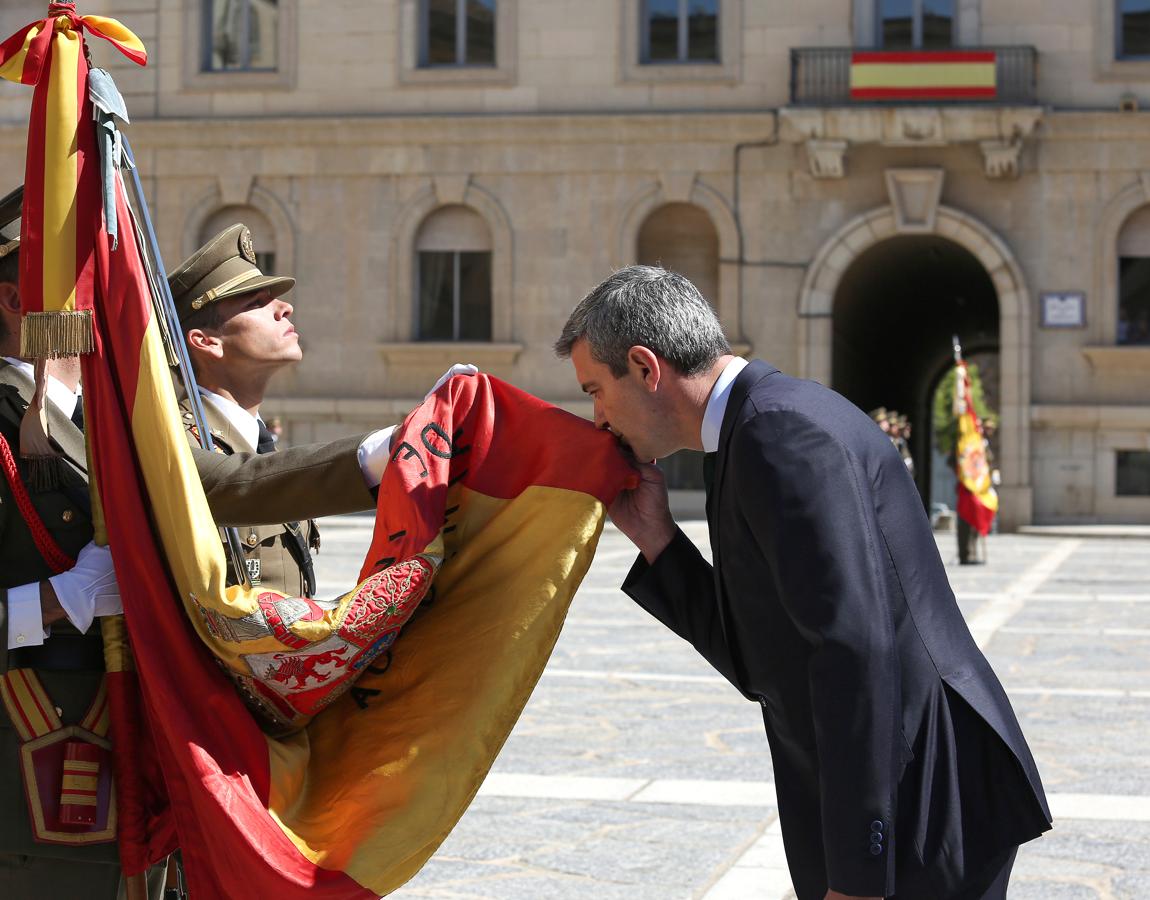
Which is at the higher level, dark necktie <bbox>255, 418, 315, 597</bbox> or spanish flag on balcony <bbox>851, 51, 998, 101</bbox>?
spanish flag on balcony <bbox>851, 51, 998, 101</bbox>

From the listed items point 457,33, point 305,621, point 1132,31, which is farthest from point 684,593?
point 457,33

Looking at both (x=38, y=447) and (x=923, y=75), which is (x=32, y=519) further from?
(x=923, y=75)

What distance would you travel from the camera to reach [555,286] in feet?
89.6

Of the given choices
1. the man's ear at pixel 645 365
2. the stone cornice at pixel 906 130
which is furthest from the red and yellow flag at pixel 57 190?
the stone cornice at pixel 906 130

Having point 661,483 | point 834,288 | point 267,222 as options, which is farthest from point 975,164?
point 661,483

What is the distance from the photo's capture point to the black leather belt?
3414mm

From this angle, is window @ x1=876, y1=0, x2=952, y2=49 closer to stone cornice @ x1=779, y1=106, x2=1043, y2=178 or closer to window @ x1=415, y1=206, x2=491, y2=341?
stone cornice @ x1=779, y1=106, x2=1043, y2=178

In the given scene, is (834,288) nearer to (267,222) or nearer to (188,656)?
(267,222)

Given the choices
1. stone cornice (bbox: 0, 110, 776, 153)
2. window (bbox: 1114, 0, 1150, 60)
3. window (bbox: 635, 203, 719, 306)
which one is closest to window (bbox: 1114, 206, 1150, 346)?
window (bbox: 1114, 0, 1150, 60)

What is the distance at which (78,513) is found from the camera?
135 inches

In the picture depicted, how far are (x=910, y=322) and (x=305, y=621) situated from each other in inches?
1305

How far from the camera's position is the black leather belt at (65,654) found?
341 centimetres

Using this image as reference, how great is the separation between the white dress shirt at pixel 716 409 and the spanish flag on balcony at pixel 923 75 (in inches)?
944

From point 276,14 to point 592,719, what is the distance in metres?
22.1
